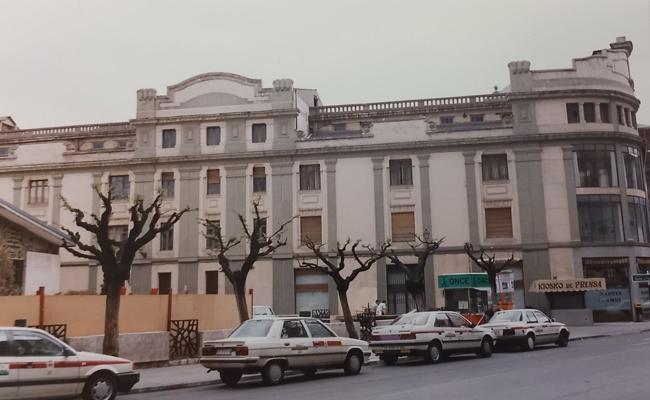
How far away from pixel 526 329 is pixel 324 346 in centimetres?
941

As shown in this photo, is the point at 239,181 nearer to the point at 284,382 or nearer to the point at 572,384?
the point at 284,382

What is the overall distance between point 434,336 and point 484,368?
2360 millimetres

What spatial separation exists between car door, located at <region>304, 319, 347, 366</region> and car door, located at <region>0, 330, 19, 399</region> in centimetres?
661

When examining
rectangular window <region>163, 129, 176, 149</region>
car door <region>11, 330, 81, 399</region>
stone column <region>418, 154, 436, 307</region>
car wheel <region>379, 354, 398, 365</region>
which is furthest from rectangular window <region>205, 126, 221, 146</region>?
car door <region>11, 330, 81, 399</region>

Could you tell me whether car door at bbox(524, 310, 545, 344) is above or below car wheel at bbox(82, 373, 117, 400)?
above

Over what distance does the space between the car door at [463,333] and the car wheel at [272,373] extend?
671cm

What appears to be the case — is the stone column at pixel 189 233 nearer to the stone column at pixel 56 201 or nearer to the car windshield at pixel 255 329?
the stone column at pixel 56 201

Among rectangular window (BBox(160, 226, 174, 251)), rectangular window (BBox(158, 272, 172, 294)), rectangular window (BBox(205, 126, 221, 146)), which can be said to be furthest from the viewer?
rectangular window (BBox(205, 126, 221, 146))

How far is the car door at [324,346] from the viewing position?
49.4 feet

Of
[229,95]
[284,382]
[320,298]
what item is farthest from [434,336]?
[229,95]

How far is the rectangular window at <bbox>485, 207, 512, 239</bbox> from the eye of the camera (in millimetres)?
39750

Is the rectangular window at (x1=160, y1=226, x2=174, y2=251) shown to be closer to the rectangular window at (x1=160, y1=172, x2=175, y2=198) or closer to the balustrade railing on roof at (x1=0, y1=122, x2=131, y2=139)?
the rectangular window at (x1=160, y1=172, x2=175, y2=198)

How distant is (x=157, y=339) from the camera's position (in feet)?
61.8

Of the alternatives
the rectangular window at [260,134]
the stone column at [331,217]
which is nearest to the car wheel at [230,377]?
the stone column at [331,217]
